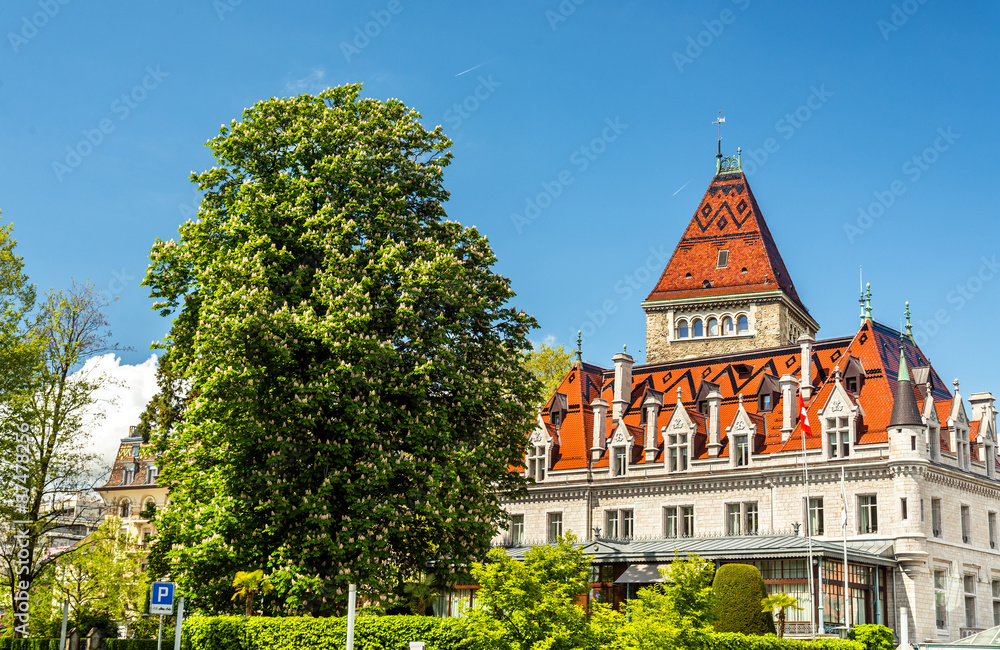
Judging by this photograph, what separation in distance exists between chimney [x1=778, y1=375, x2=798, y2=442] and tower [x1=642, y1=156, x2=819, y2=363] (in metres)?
12.1

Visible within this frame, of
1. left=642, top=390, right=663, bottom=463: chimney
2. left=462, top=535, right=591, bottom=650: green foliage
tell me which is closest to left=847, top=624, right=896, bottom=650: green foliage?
left=462, top=535, right=591, bottom=650: green foliage

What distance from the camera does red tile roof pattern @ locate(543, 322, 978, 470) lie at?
5350cm

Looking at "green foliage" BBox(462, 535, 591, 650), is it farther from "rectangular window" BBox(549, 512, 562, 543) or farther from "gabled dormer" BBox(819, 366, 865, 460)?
"rectangular window" BBox(549, 512, 562, 543)

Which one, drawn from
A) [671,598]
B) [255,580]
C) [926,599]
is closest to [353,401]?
[255,580]


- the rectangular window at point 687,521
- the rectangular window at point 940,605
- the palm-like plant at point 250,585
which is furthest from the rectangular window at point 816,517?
the palm-like plant at point 250,585

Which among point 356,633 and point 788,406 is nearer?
point 356,633

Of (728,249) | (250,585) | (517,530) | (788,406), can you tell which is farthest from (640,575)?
(728,249)

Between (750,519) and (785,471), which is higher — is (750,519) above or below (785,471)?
below

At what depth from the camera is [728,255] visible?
72062mm

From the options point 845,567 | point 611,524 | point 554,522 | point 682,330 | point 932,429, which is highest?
point 682,330

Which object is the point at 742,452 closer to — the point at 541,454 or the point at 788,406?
the point at 788,406

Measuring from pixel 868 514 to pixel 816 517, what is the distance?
2479 mm

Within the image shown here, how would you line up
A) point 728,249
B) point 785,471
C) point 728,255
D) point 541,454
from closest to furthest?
point 785,471
point 541,454
point 728,255
point 728,249

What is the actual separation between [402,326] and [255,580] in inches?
Result: 324
